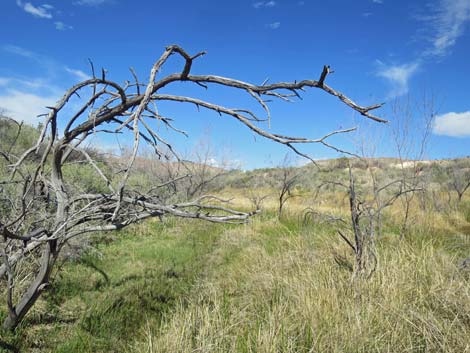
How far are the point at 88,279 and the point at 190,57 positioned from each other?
4.23 meters

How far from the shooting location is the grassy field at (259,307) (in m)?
2.96

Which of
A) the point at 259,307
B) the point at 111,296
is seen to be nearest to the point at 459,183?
the point at 259,307

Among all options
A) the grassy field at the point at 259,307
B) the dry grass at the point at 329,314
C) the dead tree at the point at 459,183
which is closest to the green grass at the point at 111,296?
the grassy field at the point at 259,307

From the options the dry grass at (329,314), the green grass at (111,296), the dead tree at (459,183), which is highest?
the dead tree at (459,183)

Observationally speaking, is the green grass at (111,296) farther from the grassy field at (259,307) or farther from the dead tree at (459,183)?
the dead tree at (459,183)

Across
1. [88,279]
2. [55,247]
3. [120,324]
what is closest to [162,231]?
[88,279]

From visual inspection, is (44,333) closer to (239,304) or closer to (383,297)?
(239,304)

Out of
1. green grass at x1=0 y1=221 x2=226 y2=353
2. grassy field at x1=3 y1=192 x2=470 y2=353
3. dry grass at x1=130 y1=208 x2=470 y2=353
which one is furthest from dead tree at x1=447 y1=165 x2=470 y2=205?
green grass at x1=0 y1=221 x2=226 y2=353

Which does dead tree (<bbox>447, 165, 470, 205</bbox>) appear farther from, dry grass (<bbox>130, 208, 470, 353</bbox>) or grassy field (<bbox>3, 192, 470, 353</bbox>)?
dry grass (<bbox>130, 208, 470, 353</bbox>)

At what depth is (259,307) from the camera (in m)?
3.96

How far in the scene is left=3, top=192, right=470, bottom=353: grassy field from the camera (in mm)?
2957

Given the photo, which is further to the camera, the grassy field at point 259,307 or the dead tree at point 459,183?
the dead tree at point 459,183

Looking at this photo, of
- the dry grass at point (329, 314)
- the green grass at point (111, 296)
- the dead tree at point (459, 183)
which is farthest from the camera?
the dead tree at point (459, 183)

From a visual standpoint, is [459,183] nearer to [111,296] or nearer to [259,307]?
[259,307]
